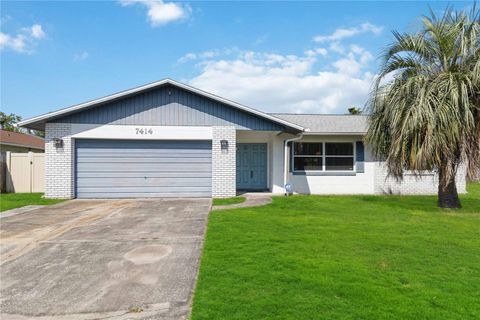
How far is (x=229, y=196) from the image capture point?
1242 centimetres

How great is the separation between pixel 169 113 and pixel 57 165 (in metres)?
4.55

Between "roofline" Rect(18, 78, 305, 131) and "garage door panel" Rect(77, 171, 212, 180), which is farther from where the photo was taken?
"garage door panel" Rect(77, 171, 212, 180)

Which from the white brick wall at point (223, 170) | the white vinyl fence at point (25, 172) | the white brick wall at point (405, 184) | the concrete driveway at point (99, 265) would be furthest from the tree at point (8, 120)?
the white brick wall at point (405, 184)

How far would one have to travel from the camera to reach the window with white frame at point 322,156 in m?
14.6

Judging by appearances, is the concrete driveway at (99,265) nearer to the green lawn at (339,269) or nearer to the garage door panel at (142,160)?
the green lawn at (339,269)

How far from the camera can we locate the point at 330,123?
50.8 feet

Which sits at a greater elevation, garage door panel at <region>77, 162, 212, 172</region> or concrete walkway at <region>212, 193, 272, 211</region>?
garage door panel at <region>77, 162, 212, 172</region>

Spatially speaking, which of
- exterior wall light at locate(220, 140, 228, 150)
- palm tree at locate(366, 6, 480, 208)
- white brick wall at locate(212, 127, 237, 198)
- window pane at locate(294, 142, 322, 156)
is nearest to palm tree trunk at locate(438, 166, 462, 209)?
palm tree at locate(366, 6, 480, 208)

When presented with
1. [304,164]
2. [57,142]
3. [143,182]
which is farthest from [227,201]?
[57,142]

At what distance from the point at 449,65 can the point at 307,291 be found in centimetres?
934

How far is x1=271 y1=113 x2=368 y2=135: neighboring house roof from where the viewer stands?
46.5 feet

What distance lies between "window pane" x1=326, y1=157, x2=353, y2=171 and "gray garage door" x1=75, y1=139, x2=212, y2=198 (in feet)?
18.7

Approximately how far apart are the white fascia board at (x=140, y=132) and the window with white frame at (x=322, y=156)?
178 inches

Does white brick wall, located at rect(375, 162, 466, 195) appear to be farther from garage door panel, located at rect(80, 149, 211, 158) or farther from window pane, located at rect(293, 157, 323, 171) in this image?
garage door panel, located at rect(80, 149, 211, 158)
